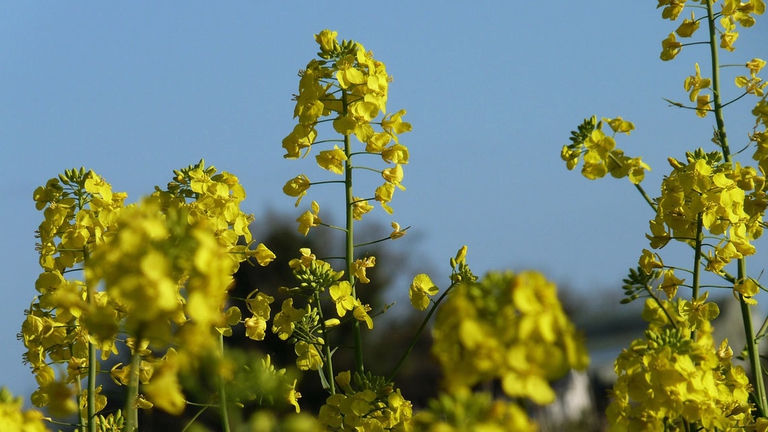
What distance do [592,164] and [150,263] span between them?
2.76 meters

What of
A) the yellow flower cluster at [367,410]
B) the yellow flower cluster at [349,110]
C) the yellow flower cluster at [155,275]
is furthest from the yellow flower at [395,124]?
the yellow flower cluster at [155,275]

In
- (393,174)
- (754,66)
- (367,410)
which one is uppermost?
(754,66)

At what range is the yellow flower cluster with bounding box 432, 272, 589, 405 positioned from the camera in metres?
1.17

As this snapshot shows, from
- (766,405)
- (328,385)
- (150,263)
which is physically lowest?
(766,405)

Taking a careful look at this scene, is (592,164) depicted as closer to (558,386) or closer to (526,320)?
(526,320)

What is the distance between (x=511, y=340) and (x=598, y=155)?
2.60m

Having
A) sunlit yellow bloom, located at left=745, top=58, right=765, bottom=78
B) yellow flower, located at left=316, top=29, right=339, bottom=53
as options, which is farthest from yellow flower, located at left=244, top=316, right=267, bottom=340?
sunlit yellow bloom, located at left=745, top=58, right=765, bottom=78

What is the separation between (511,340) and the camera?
1.20 m

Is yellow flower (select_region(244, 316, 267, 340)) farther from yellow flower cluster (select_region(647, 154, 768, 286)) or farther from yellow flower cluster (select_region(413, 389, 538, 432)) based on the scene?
yellow flower cluster (select_region(413, 389, 538, 432))

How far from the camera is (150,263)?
1196mm

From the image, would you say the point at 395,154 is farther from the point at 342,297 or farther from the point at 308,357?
the point at 308,357

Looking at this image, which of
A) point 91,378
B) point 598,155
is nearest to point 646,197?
point 598,155

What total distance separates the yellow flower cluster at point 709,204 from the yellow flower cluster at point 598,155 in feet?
0.66

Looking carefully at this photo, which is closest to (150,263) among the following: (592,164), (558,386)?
(592,164)
